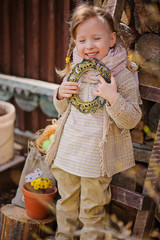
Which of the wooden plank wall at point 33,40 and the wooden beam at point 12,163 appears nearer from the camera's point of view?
the wooden beam at point 12,163

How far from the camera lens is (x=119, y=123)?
228 centimetres

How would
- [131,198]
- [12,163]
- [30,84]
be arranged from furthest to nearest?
1. [30,84]
2. [12,163]
3. [131,198]

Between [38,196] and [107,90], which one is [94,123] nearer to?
[107,90]

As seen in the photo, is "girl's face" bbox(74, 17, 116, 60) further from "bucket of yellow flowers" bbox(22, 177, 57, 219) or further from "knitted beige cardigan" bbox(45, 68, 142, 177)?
"bucket of yellow flowers" bbox(22, 177, 57, 219)

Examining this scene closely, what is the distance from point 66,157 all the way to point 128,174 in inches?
25.9

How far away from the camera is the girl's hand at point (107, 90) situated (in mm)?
2207

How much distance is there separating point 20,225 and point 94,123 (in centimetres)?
114

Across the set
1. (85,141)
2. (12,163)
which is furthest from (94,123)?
(12,163)

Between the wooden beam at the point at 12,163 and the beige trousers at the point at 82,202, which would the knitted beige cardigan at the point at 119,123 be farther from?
the wooden beam at the point at 12,163

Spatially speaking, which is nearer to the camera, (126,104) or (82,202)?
(126,104)

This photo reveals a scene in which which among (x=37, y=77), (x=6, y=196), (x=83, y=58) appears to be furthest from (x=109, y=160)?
(x=37, y=77)

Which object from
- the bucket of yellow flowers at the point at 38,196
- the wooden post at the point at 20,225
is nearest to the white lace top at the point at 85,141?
the bucket of yellow flowers at the point at 38,196

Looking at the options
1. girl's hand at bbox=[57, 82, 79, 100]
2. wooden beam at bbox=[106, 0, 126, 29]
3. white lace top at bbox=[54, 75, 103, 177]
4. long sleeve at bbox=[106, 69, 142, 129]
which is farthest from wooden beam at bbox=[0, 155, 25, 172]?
wooden beam at bbox=[106, 0, 126, 29]

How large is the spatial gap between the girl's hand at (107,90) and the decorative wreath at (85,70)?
57 millimetres
